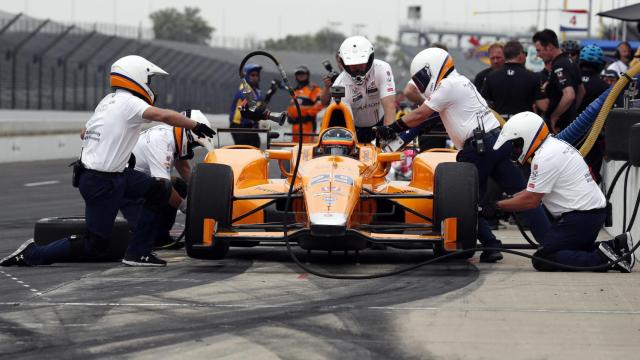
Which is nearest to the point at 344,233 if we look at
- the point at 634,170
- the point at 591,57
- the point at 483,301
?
the point at 483,301

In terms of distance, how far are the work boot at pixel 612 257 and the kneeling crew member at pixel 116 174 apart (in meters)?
3.05

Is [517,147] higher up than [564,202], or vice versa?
[517,147]

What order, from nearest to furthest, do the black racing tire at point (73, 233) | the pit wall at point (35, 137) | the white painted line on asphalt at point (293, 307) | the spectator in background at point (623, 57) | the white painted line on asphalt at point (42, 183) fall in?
the white painted line on asphalt at point (293, 307) < the black racing tire at point (73, 233) < the spectator in background at point (623, 57) < the white painted line on asphalt at point (42, 183) < the pit wall at point (35, 137)

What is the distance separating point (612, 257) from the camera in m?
9.59

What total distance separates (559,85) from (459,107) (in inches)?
140

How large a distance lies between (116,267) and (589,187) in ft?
11.9

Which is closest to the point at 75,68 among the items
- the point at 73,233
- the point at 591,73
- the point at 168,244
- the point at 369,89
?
the point at 591,73

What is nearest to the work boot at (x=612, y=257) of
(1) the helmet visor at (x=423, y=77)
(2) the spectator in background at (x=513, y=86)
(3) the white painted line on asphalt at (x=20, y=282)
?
(1) the helmet visor at (x=423, y=77)

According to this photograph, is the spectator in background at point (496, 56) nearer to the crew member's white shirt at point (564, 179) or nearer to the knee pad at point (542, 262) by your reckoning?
the crew member's white shirt at point (564, 179)

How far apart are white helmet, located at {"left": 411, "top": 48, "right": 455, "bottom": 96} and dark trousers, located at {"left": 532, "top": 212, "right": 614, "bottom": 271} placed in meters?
1.88

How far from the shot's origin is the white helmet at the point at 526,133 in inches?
388

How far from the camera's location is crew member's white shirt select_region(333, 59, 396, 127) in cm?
1195

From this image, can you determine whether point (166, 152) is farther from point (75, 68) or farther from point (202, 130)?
point (75, 68)

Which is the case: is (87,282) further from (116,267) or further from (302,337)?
(302,337)
